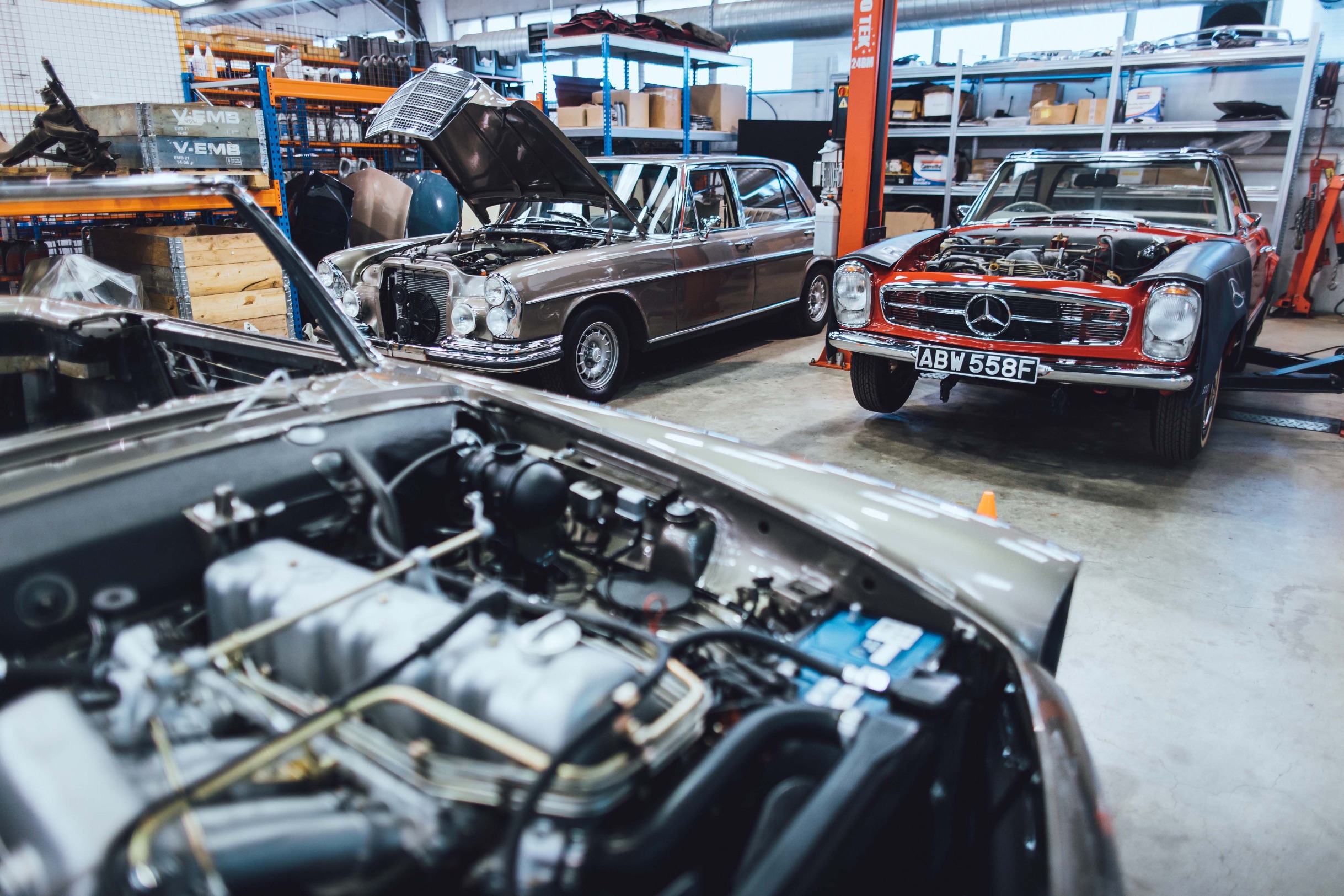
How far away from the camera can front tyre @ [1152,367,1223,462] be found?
3740mm

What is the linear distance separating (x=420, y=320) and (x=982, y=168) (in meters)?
7.05

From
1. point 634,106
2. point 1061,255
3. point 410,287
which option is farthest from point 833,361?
point 634,106

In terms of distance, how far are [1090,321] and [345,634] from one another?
3560 mm

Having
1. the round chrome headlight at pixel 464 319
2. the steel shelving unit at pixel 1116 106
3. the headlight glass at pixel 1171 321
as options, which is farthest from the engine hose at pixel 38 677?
the steel shelving unit at pixel 1116 106

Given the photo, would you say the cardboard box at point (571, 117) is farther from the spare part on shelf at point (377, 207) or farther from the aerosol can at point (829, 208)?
the aerosol can at point (829, 208)

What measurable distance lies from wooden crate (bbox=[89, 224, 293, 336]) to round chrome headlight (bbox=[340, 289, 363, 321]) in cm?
47

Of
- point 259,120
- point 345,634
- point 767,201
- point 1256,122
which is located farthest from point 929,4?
point 345,634

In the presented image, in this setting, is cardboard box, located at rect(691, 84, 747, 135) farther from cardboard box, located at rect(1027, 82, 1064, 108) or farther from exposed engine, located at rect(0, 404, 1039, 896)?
exposed engine, located at rect(0, 404, 1039, 896)

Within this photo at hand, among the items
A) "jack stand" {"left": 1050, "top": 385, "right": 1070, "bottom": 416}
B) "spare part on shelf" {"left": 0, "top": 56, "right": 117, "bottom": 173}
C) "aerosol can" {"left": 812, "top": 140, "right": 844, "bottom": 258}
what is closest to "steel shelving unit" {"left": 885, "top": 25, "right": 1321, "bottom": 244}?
"aerosol can" {"left": 812, "top": 140, "right": 844, "bottom": 258}

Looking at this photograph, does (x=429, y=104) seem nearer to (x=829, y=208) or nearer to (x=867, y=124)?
(x=829, y=208)

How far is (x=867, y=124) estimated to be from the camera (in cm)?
549

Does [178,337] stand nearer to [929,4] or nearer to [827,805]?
[827,805]

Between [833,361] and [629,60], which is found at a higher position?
[629,60]

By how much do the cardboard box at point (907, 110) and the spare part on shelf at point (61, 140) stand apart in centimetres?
751
